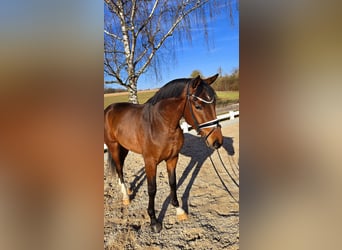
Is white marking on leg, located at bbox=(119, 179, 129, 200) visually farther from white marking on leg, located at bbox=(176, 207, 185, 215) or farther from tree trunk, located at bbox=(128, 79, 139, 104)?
tree trunk, located at bbox=(128, 79, 139, 104)

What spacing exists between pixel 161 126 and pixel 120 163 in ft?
1.05

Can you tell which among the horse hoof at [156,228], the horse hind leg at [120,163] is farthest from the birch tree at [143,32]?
the horse hoof at [156,228]

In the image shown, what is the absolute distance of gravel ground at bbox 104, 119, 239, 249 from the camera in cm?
101

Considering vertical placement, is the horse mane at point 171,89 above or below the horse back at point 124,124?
above

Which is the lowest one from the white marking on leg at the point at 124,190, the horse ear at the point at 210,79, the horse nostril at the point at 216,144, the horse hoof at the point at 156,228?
the horse hoof at the point at 156,228

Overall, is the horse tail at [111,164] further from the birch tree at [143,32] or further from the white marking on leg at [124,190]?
the birch tree at [143,32]

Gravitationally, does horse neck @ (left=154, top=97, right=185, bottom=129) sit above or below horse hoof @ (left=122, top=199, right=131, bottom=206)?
above

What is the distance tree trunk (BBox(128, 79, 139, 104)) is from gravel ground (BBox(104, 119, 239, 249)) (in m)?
0.29

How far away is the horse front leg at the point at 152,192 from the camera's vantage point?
41.3 inches

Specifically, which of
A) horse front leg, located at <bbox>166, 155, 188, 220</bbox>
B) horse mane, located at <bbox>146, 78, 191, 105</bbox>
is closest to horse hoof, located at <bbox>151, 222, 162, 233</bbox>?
horse front leg, located at <bbox>166, 155, 188, 220</bbox>

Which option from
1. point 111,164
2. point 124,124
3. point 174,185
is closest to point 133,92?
point 124,124

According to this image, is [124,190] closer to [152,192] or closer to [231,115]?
[152,192]
